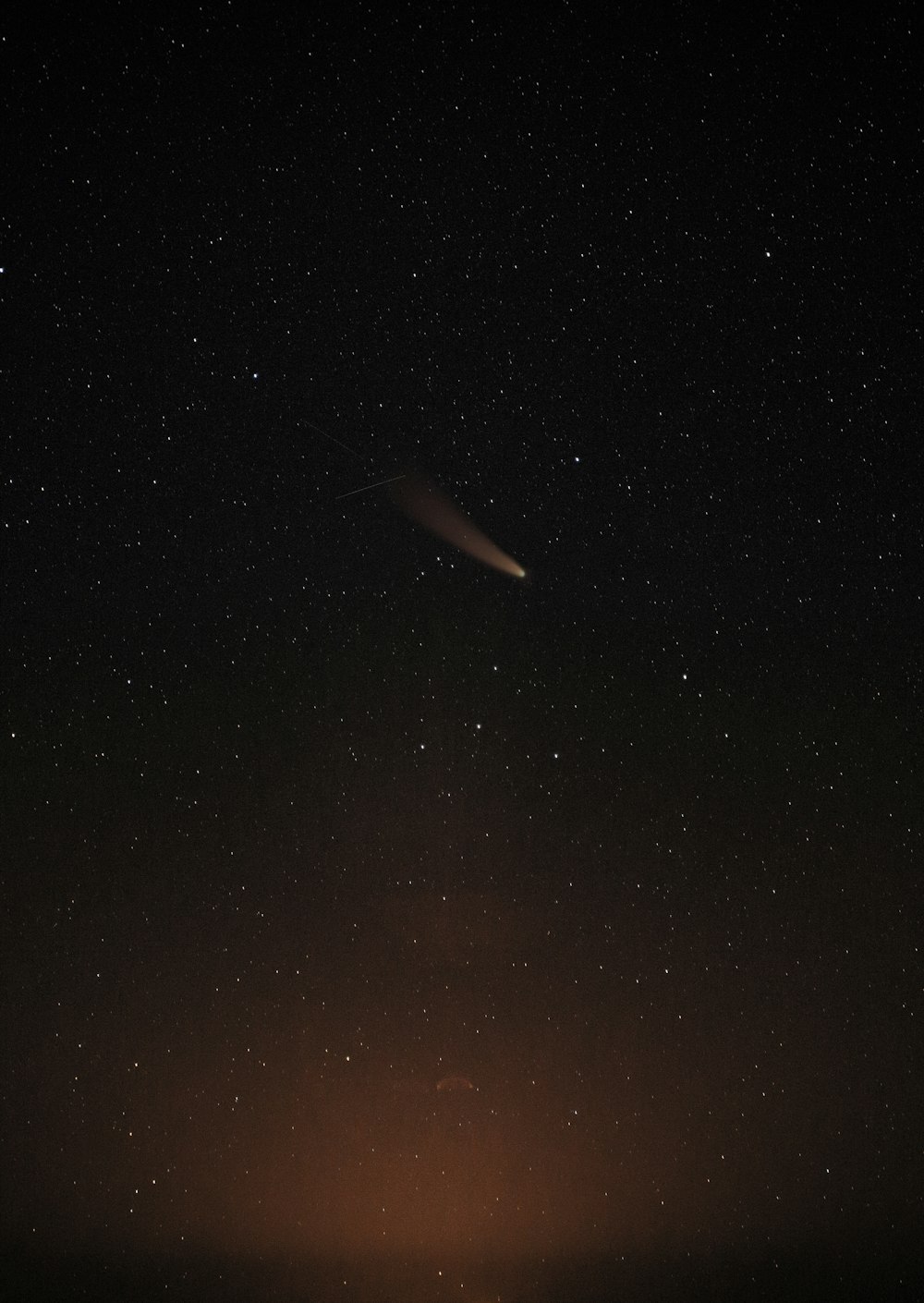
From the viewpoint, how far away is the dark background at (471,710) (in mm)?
1169

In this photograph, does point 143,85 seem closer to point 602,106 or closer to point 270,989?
point 602,106

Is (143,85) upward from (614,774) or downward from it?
upward

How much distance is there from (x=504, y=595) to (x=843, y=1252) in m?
0.69

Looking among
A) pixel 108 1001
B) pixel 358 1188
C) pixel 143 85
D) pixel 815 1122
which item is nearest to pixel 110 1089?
pixel 108 1001

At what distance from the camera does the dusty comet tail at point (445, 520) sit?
1177mm

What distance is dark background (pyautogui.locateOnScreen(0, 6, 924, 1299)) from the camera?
1.17 m

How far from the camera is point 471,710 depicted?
1179 millimetres

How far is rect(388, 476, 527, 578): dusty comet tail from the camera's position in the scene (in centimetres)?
118

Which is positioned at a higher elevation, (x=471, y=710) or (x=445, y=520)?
(x=445, y=520)

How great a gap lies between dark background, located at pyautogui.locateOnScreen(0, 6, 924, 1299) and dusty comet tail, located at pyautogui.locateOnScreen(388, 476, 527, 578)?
0.01 m

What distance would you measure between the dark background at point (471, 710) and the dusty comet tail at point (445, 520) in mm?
13

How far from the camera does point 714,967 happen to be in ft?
3.87

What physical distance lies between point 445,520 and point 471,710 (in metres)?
0.18

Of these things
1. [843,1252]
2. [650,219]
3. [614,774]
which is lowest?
[843,1252]
